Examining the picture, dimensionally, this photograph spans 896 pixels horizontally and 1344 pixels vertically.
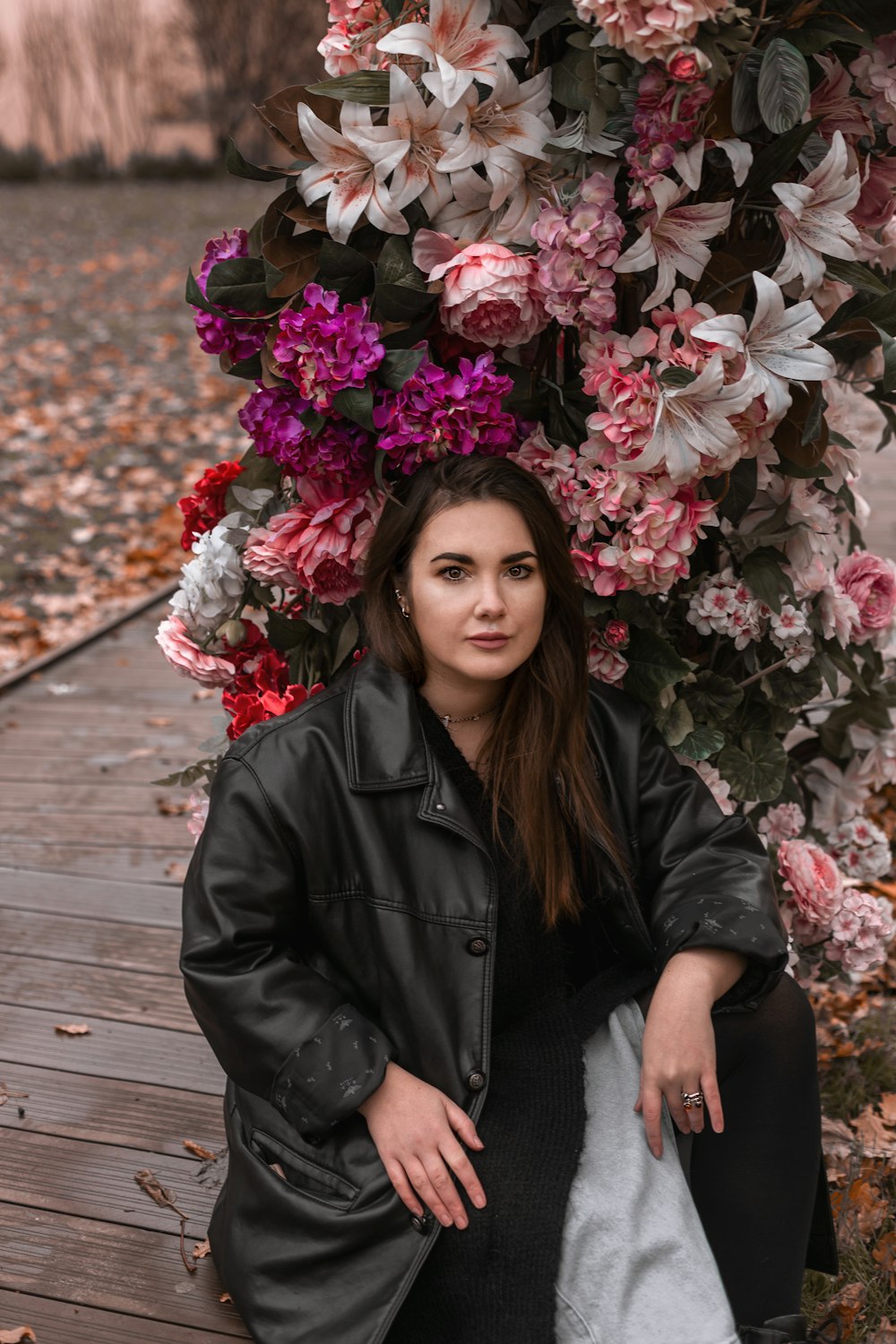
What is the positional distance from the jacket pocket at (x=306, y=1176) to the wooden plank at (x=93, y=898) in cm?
135

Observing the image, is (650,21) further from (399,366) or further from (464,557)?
(464,557)

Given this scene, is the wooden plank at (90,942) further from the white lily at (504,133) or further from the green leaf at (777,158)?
the green leaf at (777,158)

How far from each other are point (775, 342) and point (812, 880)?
95 centimetres

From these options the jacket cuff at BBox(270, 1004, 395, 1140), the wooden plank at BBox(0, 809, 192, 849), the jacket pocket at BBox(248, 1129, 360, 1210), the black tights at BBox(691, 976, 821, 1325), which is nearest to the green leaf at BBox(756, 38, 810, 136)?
the black tights at BBox(691, 976, 821, 1325)

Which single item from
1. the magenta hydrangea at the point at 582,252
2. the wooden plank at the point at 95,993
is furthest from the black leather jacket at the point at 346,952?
the wooden plank at the point at 95,993

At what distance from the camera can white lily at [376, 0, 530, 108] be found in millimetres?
1673

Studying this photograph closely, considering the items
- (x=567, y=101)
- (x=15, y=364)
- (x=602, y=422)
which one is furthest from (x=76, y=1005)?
(x=15, y=364)

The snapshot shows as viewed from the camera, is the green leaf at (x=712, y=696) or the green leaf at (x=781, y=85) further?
the green leaf at (x=712, y=696)

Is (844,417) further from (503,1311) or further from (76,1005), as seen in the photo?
(76,1005)

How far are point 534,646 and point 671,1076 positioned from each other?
1.94 feet

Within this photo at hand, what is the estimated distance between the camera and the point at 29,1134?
2.42 m

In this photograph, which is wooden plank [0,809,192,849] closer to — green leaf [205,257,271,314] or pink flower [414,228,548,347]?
green leaf [205,257,271,314]

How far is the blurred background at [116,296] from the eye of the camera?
621 centimetres

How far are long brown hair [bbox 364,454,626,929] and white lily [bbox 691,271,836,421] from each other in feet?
1.07
